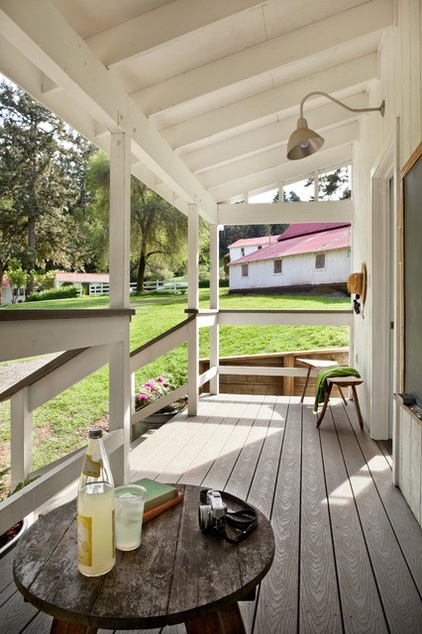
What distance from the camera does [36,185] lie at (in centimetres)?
474

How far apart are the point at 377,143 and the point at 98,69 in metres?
2.29

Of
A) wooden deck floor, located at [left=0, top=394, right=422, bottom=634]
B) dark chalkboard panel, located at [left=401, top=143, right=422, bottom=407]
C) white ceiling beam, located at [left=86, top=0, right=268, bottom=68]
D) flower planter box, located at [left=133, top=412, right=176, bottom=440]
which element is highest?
white ceiling beam, located at [left=86, top=0, right=268, bottom=68]

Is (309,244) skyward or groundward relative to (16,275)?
skyward

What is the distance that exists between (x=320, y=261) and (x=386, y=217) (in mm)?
2827

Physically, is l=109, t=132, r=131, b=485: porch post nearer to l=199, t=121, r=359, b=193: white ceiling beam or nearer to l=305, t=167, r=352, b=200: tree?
l=199, t=121, r=359, b=193: white ceiling beam

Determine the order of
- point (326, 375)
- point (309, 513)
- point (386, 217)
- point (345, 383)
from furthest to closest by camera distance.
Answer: point (326, 375) < point (345, 383) < point (386, 217) < point (309, 513)

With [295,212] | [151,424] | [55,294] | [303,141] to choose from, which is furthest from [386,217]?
[55,294]

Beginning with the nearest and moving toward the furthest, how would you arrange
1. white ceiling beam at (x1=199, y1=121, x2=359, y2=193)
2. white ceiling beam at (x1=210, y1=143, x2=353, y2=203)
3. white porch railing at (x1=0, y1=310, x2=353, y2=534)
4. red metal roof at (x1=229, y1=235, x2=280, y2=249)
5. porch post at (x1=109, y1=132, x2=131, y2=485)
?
white porch railing at (x1=0, y1=310, x2=353, y2=534), porch post at (x1=109, y1=132, x2=131, y2=485), white ceiling beam at (x1=199, y1=121, x2=359, y2=193), white ceiling beam at (x1=210, y1=143, x2=353, y2=203), red metal roof at (x1=229, y1=235, x2=280, y2=249)

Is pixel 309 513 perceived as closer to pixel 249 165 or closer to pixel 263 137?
pixel 263 137

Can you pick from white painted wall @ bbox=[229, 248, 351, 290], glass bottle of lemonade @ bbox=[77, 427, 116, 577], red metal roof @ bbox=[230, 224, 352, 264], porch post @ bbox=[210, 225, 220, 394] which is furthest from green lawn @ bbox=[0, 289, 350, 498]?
glass bottle of lemonade @ bbox=[77, 427, 116, 577]

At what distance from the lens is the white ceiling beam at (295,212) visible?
16.1 ft

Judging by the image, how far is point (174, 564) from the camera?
914mm

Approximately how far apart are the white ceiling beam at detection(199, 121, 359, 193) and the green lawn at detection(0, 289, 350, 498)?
230 centimetres

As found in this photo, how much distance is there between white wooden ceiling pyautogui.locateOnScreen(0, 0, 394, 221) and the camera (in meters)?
1.88
